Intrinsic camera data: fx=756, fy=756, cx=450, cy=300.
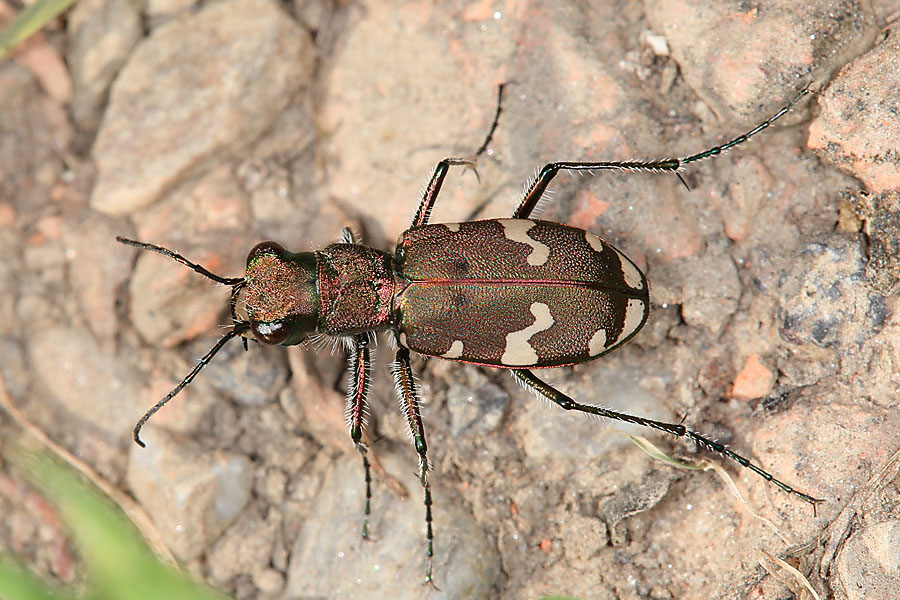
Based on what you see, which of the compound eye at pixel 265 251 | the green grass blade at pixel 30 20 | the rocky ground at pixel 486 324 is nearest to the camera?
the rocky ground at pixel 486 324

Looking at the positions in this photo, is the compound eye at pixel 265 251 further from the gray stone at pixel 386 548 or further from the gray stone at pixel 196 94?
the gray stone at pixel 386 548

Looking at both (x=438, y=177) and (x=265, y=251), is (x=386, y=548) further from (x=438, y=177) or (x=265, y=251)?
(x=438, y=177)

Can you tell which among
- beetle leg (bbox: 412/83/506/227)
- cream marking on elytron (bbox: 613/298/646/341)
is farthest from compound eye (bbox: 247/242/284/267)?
cream marking on elytron (bbox: 613/298/646/341)

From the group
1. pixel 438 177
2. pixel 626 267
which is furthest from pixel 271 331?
pixel 626 267

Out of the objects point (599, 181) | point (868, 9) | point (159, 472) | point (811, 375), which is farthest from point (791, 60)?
point (159, 472)

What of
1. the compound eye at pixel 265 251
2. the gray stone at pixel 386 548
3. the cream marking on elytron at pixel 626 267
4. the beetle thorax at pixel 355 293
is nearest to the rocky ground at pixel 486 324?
the gray stone at pixel 386 548

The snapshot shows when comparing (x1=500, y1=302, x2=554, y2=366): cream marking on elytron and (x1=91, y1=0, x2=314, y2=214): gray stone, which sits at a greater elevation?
(x1=91, y1=0, x2=314, y2=214): gray stone

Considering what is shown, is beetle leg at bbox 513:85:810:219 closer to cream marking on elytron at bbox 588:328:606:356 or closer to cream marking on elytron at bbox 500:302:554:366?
cream marking on elytron at bbox 500:302:554:366
